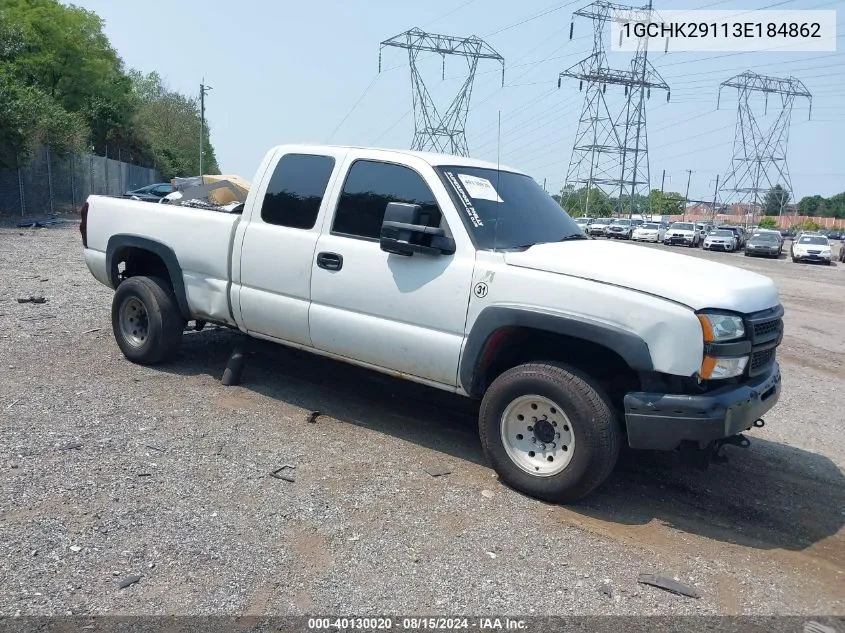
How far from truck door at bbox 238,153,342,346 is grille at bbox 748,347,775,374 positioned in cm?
303

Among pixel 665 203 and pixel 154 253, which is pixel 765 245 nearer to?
pixel 154 253

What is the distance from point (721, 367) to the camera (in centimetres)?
402

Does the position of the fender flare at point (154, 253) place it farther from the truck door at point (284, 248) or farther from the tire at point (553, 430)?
the tire at point (553, 430)

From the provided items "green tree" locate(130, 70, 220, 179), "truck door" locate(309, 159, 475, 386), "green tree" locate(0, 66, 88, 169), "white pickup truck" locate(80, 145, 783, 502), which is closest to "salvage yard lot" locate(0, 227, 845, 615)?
"white pickup truck" locate(80, 145, 783, 502)

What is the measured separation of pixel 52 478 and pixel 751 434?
5237mm

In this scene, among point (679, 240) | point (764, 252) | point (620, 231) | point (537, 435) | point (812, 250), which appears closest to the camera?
point (537, 435)

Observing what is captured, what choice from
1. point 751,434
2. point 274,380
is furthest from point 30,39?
point 751,434

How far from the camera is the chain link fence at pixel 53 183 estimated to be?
28.1 m

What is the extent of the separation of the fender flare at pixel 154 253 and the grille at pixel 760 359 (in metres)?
4.48

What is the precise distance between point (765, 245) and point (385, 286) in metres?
39.4

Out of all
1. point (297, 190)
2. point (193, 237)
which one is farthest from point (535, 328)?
point (193, 237)

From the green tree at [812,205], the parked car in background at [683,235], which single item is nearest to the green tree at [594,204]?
the parked car in background at [683,235]

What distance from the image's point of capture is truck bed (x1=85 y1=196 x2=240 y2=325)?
599 cm

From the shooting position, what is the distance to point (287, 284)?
5555mm
